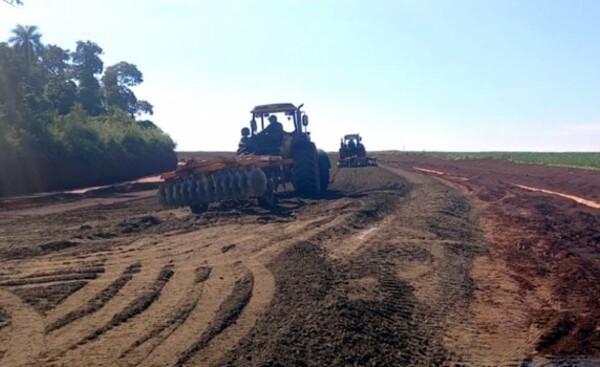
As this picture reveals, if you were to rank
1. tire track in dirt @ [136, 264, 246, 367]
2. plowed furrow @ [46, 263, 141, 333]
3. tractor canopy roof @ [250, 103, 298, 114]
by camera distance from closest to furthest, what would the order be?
tire track in dirt @ [136, 264, 246, 367]
plowed furrow @ [46, 263, 141, 333]
tractor canopy roof @ [250, 103, 298, 114]

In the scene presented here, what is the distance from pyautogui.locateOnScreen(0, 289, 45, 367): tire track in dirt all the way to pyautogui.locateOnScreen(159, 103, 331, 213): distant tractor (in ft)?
36.6

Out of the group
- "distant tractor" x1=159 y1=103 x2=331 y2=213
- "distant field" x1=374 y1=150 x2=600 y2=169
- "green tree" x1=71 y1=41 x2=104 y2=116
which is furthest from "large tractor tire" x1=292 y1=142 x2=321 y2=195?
"distant field" x1=374 y1=150 x2=600 y2=169

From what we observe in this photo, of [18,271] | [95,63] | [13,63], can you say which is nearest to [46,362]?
[18,271]

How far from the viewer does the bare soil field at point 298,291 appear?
290 inches

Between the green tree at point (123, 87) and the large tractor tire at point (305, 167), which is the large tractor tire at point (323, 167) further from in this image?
the green tree at point (123, 87)

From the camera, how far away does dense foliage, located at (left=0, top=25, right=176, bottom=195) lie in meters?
34.1

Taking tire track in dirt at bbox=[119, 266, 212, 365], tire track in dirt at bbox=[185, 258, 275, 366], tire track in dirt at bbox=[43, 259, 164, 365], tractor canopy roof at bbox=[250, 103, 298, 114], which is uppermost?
tractor canopy roof at bbox=[250, 103, 298, 114]

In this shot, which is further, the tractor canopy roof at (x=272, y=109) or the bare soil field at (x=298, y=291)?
the tractor canopy roof at (x=272, y=109)

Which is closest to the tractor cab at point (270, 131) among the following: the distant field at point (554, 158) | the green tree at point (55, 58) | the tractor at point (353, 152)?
the tractor at point (353, 152)

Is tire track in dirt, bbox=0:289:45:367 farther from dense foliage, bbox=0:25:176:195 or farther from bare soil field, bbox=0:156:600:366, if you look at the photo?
dense foliage, bbox=0:25:176:195

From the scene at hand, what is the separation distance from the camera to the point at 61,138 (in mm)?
37844

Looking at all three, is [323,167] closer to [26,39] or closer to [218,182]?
[218,182]

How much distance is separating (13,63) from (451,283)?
121ft

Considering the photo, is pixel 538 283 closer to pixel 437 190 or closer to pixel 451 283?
pixel 451 283
